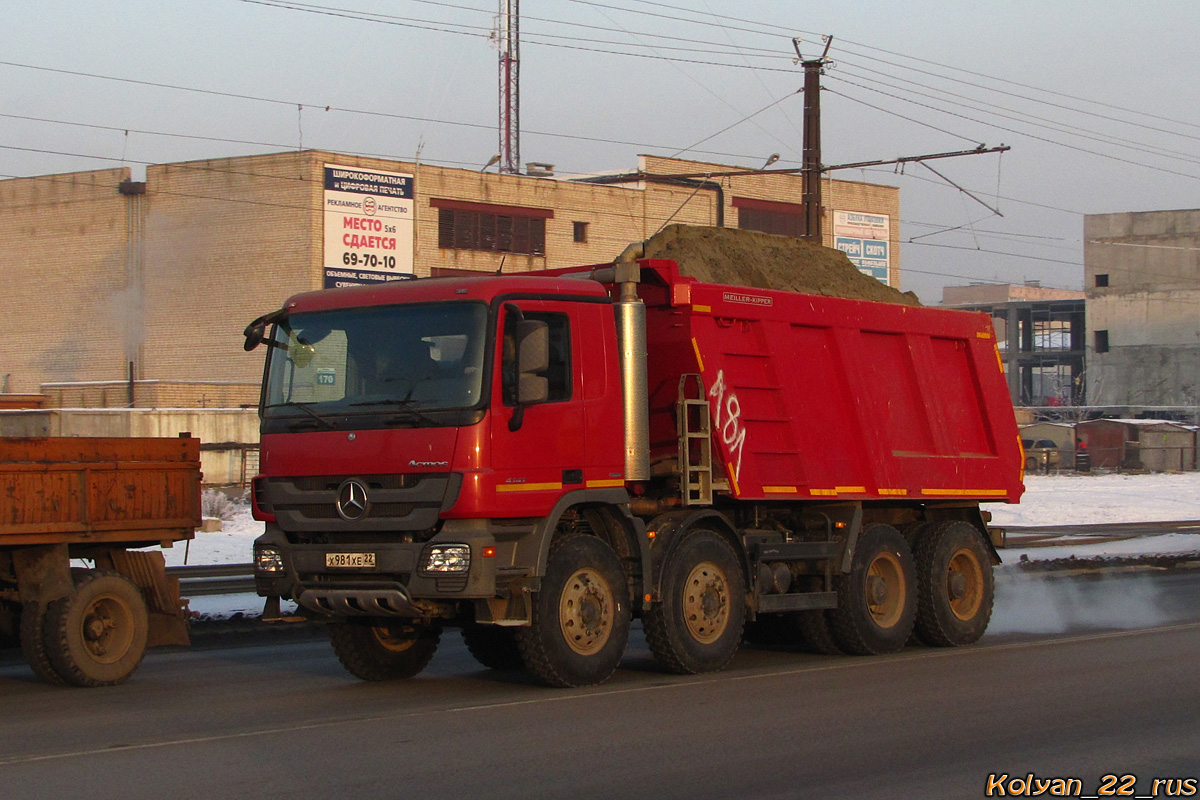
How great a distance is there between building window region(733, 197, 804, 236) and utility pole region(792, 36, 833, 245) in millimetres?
27381

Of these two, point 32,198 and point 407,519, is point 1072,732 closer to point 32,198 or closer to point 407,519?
point 407,519

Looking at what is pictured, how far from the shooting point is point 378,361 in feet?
33.8

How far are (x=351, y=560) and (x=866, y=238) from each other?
171 feet

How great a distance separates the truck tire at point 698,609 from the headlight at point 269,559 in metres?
2.78

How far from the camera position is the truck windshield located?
9.97 metres

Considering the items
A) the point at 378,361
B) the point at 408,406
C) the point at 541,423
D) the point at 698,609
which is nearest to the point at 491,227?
the point at 698,609

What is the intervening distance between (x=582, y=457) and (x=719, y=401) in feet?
4.85

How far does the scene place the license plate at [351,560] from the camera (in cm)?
998

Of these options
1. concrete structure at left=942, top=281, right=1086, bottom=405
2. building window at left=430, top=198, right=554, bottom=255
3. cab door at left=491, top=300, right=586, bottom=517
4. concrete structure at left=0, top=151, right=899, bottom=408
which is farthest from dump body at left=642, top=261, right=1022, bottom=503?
concrete structure at left=942, top=281, right=1086, bottom=405

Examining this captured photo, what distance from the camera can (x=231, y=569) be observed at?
20.3 meters

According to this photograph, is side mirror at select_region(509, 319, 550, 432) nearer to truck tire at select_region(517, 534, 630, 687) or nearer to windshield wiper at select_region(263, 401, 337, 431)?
truck tire at select_region(517, 534, 630, 687)

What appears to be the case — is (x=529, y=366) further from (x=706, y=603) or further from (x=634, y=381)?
(x=706, y=603)

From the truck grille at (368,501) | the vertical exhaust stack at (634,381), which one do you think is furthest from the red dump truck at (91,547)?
the vertical exhaust stack at (634,381)

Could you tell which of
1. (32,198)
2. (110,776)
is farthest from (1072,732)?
(32,198)
